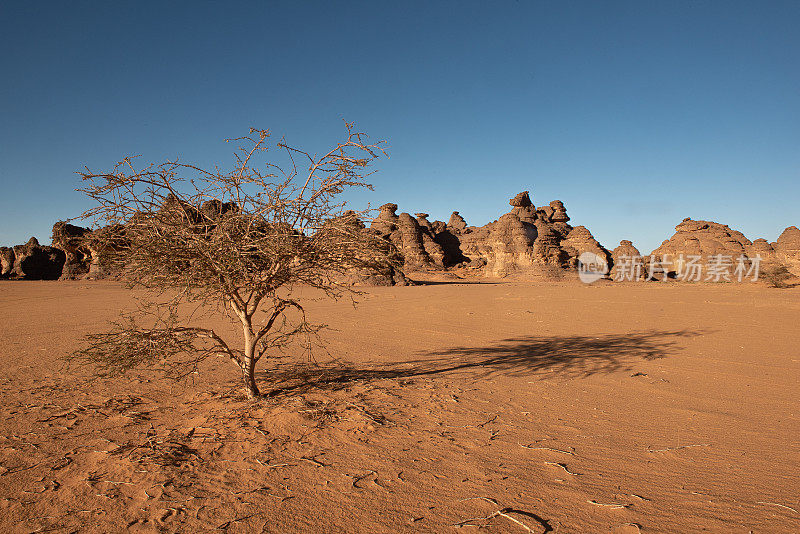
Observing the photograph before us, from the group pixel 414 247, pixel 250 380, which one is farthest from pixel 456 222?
pixel 250 380

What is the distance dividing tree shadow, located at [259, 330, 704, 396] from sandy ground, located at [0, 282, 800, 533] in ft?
0.21

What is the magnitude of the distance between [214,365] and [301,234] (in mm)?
3921

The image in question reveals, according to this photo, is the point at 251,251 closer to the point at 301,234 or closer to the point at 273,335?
the point at 301,234

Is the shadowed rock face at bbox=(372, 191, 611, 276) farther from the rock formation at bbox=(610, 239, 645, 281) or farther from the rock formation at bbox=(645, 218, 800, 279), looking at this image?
the rock formation at bbox=(645, 218, 800, 279)

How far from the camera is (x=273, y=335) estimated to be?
33.0 feet


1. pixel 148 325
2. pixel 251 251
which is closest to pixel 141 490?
pixel 251 251

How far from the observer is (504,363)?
7.17 metres

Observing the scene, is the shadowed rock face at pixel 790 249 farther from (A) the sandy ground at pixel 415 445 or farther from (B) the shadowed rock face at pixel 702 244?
(A) the sandy ground at pixel 415 445

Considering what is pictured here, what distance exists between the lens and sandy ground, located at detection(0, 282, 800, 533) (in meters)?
2.68

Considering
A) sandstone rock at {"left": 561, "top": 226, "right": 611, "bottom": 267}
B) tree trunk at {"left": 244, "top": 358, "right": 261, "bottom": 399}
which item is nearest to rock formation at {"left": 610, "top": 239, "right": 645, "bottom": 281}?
sandstone rock at {"left": 561, "top": 226, "right": 611, "bottom": 267}

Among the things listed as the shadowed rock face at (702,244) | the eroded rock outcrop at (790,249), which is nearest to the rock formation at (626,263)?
the shadowed rock face at (702,244)

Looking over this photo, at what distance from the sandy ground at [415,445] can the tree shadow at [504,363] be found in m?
0.06

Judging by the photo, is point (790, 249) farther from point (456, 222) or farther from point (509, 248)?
point (456, 222)

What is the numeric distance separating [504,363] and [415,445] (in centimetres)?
376
